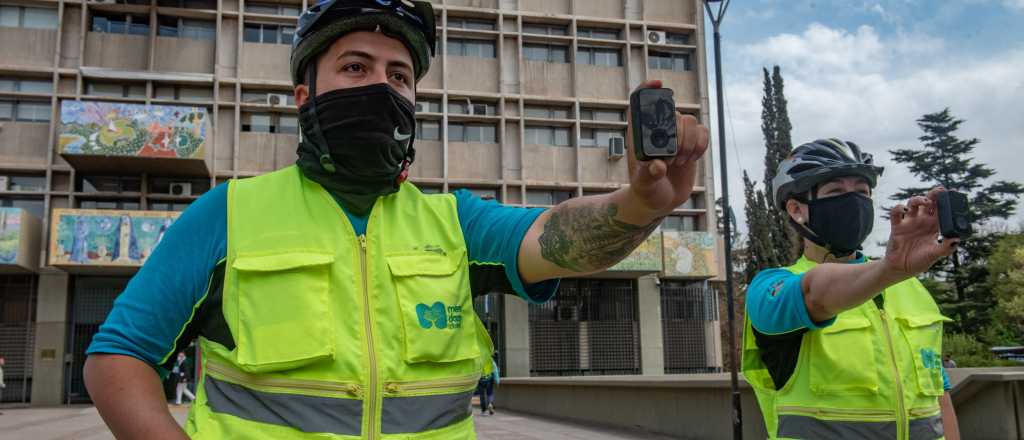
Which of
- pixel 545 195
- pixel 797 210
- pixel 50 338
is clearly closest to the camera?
pixel 797 210

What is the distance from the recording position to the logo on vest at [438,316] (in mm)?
2172

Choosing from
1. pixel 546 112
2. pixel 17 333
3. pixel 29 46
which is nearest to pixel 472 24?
pixel 546 112

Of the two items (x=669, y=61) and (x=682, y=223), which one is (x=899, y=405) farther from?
(x=669, y=61)

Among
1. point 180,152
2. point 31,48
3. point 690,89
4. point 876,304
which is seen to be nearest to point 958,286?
point 690,89

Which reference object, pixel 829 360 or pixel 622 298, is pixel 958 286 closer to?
pixel 622 298

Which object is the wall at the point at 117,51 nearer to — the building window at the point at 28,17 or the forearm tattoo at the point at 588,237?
the building window at the point at 28,17

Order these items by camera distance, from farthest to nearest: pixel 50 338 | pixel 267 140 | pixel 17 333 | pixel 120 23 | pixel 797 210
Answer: pixel 267 140 → pixel 120 23 → pixel 17 333 → pixel 50 338 → pixel 797 210

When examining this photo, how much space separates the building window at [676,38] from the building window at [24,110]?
24.1m

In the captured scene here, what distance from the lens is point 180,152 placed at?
92.6 ft

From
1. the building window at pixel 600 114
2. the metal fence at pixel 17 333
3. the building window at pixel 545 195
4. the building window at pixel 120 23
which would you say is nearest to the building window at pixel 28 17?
the building window at pixel 120 23

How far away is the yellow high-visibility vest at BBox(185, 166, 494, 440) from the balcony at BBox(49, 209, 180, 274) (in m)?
26.8

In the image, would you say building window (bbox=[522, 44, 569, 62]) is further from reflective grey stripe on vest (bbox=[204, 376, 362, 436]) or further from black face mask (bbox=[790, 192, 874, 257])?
reflective grey stripe on vest (bbox=[204, 376, 362, 436])

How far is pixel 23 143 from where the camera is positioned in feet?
96.9

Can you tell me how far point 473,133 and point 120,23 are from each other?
13.6m
